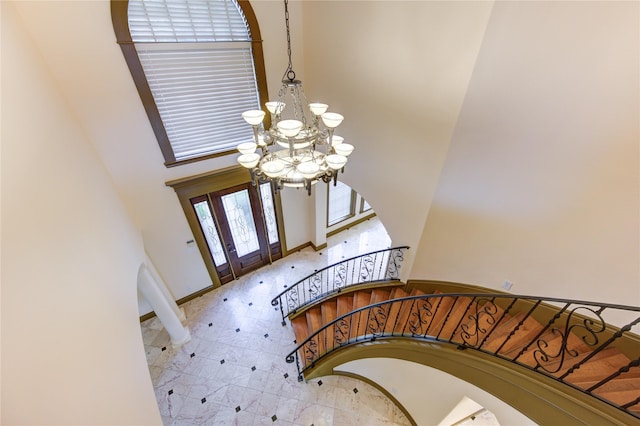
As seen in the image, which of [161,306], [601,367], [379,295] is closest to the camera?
[601,367]

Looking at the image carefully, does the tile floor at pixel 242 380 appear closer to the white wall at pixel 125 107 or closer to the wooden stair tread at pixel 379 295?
the white wall at pixel 125 107

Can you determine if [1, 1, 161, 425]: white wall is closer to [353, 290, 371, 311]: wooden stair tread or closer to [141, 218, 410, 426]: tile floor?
[141, 218, 410, 426]: tile floor

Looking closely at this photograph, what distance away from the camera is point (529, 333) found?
10.6 feet


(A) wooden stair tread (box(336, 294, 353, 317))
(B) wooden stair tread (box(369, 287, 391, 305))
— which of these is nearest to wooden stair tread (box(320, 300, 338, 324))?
(A) wooden stair tread (box(336, 294, 353, 317))

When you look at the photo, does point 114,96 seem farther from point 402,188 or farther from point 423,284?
point 423,284

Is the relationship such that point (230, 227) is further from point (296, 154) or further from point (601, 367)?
point (601, 367)

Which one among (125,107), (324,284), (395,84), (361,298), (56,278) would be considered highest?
(395,84)

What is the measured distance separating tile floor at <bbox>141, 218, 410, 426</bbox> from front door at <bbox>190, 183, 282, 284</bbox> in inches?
32.5

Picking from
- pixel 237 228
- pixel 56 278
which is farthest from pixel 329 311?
pixel 56 278

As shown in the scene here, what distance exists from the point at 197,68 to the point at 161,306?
3902 millimetres

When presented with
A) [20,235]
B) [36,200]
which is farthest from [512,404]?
[36,200]

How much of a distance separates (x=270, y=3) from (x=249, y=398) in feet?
20.6

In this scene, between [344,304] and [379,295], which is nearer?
[379,295]

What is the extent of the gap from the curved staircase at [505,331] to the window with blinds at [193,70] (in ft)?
12.0
